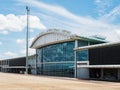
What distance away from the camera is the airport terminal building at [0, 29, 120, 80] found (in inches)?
2172

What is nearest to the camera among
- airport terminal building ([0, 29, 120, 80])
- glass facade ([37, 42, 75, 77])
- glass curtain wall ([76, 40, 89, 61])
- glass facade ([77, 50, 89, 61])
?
airport terminal building ([0, 29, 120, 80])

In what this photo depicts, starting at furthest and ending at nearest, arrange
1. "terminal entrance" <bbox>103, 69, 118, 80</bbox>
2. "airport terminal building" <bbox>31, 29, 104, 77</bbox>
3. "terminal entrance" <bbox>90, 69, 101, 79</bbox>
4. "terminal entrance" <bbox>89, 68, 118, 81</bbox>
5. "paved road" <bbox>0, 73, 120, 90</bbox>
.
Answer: "airport terminal building" <bbox>31, 29, 104, 77</bbox>
"terminal entrance" <bbox>90, 69, 101, 79</bbox>
"terminal entrance" <bbox>89, 68, 118, 81</bbox>
"terminal entrance" <bbox>103, 69, 118, 80</bbox>
"paved road" <bbox>0, 73, 120, 90</bbox>

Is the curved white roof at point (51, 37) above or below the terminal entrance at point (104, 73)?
above

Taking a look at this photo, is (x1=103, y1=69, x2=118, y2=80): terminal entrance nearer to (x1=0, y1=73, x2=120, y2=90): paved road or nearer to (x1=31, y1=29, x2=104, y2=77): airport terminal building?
(x1=31, y1=29, x2=104, y2=77): airport terminal building

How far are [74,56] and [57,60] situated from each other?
994 cm

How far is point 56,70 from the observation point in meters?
76.9

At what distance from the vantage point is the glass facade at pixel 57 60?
69.1 m

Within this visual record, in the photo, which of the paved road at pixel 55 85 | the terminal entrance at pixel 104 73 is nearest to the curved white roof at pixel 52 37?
the terminal entrance at pixel 104 73

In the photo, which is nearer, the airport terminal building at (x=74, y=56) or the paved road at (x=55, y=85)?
the paved road at (x=55, y=85)

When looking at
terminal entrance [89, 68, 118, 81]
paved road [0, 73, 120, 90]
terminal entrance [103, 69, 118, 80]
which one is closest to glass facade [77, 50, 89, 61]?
terminal entrance [89, 68, 118, 81]

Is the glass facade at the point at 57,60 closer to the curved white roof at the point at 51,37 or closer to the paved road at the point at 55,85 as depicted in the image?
the curved white roof at the point at 51,37

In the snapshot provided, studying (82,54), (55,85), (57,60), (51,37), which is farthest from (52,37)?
(55,85)

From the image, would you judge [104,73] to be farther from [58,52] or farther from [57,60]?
[57,60]

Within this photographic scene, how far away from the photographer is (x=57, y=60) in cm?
7600
